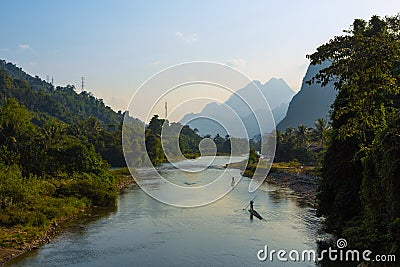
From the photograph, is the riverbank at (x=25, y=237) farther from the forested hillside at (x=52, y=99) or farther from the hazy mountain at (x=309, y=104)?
the hazy mountain at (x=309, y=104)

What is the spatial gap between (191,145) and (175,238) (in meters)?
52.8

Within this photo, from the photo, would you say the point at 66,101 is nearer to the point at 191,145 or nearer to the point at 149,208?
the point at 191,145

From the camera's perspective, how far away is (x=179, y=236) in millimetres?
15164

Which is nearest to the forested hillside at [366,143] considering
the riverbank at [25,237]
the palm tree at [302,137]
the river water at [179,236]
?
the river water at [179,236]

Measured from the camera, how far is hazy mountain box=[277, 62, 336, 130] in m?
112

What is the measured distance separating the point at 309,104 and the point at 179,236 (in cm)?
10753

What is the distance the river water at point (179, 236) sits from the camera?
1245 cm

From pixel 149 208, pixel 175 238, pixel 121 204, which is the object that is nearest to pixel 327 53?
pixel 175 238

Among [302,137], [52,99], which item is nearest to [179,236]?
[302,137]

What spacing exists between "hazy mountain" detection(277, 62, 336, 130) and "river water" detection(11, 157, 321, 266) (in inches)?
3743

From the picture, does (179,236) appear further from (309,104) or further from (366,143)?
(309,104)

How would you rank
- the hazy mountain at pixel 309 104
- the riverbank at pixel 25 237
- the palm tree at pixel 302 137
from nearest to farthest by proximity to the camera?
the riverbank at pixel 25 237, the palm tree at pixel 302 137, the hazy mountain at pixel 309 104

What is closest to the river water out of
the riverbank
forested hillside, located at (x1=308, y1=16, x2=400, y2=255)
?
the riverbank

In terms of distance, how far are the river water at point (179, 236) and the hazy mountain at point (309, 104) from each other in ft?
312
